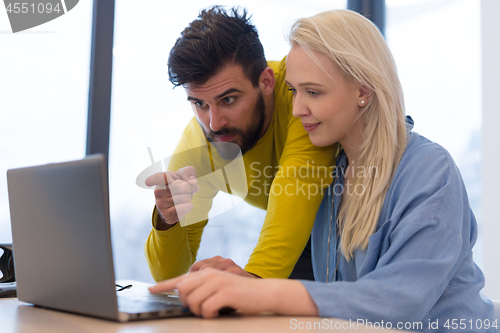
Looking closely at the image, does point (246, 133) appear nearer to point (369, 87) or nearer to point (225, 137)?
point (225, 137)

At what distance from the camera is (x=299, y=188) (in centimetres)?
109

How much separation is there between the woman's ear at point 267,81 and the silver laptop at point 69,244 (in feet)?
2.93

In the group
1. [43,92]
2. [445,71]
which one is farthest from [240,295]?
[445,71]

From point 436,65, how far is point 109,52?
174 centimetres

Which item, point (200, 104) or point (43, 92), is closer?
point (200, 104)

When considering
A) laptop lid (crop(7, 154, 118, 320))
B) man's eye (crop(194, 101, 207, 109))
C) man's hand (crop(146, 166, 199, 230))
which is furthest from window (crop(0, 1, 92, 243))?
laptop lid (crop(7, 154, 118, 320))

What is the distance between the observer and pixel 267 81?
4.79 ft

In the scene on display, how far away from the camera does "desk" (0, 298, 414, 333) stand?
514mm

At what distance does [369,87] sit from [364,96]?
0.03 m

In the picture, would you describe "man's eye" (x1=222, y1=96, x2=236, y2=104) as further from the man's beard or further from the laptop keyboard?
the laptop keyboard

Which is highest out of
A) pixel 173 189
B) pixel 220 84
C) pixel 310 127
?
pixel 220 84

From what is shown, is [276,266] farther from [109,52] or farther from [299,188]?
[109,52]

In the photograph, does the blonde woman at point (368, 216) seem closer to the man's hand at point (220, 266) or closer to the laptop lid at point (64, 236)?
the man's hand at point (220, 266)

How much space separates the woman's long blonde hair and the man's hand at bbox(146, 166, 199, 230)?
1.34ft
